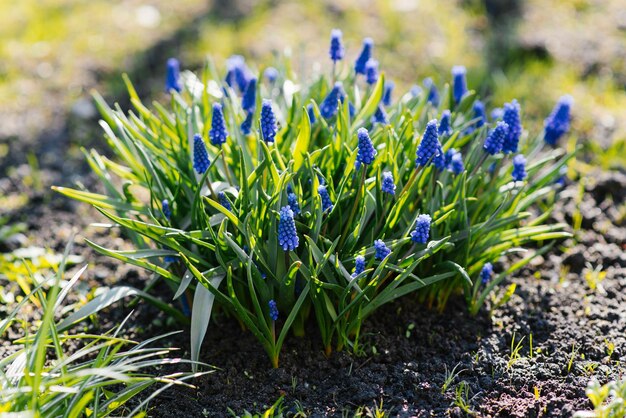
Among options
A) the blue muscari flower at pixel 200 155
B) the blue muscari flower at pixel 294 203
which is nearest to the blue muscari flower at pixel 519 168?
the blue muscari flower at pixel 294 203

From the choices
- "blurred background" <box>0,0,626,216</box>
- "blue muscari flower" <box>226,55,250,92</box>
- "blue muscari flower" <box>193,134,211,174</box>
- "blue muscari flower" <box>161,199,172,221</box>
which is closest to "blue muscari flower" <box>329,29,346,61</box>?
"blue muscari flower" <box>226,55,250,92</box>

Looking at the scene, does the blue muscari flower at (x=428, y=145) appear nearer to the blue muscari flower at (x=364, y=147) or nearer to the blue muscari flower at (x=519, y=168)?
the blue muscari flower at (x=364, y=147)

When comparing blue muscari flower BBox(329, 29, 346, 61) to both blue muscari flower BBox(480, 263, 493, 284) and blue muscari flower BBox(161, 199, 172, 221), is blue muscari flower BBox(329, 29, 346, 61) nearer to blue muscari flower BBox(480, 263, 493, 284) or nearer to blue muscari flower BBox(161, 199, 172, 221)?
blue muscari flower BBox(161, 199, 172, 221)

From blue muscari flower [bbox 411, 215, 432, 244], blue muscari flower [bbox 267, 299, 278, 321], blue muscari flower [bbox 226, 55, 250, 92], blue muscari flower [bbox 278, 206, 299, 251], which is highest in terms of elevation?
blue muscari flower [bbox 226, 55, 250, 92]

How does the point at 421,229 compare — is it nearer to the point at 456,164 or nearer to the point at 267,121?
the point at 456,164

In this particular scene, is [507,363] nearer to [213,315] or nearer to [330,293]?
[330,293]

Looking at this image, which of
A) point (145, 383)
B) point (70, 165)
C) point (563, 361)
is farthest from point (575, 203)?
point (70, 165)
